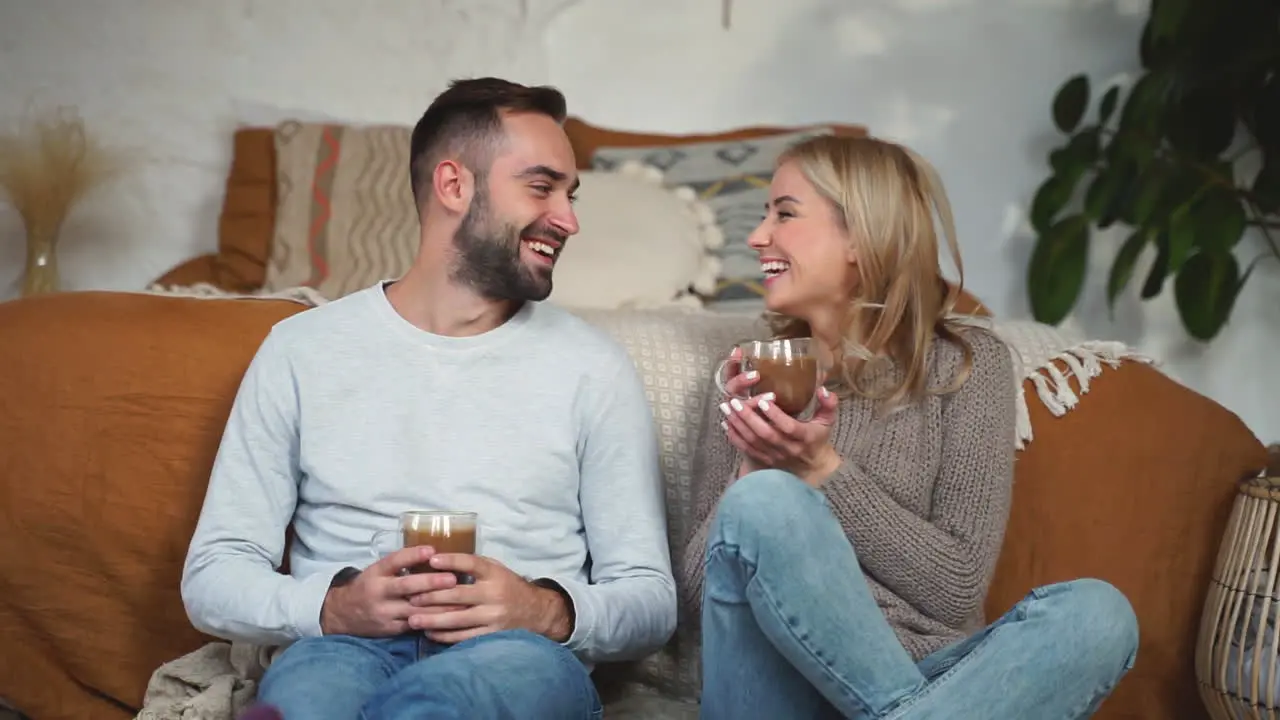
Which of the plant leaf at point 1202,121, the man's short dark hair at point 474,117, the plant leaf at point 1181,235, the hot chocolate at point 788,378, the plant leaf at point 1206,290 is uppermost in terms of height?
the plant leaf at point 1202,121

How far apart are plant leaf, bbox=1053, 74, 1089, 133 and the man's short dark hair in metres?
1.73

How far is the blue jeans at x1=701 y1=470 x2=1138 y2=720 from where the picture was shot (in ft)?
4.17

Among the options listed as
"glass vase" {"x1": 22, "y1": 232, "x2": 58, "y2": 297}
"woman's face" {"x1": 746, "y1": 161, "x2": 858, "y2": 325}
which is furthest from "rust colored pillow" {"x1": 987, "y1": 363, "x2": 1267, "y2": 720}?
"glass vase" {"x1": 22, "y1": 232, "x2": 58, "y2": 297}

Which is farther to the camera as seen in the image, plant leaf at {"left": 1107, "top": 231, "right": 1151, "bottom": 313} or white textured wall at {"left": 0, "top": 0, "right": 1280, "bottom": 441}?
white textured wall at {"left": 0, "top": 0, "right": 1280, "bottom": 441}

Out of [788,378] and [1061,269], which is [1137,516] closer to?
[788,378]

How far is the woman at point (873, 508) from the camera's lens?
50.4 inches

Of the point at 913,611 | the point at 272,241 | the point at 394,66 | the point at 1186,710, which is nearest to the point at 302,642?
the point at 913,611

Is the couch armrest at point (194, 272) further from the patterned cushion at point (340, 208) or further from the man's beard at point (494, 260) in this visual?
the man's beard at point (494, 260)

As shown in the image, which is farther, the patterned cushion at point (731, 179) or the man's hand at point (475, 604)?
the patterned cushion at point (731, 179)

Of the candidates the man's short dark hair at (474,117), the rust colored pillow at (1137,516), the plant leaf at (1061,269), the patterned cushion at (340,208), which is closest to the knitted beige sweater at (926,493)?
the rust colored pillow at (1137,516)

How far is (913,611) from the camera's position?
155 centimetres

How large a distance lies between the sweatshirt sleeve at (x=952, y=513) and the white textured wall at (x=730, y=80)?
1.70 metres

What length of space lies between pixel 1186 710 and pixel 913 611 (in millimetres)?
625

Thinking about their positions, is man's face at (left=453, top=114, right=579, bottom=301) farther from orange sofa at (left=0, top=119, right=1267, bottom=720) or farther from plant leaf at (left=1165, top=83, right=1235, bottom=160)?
plant leaf at (left=1165, top=83, right=1235, bottom=160)
